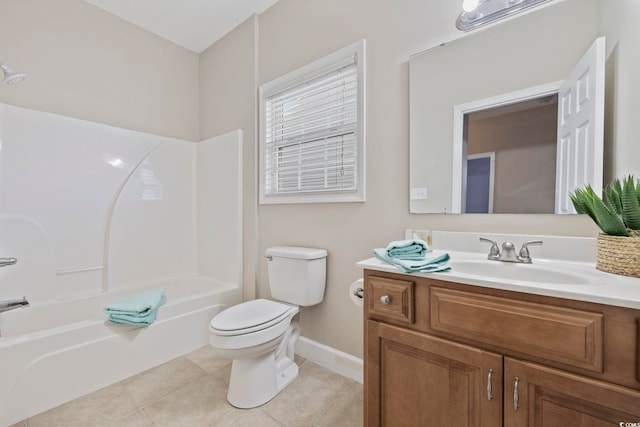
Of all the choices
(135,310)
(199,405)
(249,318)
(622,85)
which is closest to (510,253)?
(622,85)

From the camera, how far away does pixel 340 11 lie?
5.91 feet

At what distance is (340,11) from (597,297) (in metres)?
1.98

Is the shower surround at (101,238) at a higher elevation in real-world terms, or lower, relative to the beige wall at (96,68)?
lower

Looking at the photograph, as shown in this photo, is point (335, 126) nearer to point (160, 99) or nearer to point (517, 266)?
point (517, 266)

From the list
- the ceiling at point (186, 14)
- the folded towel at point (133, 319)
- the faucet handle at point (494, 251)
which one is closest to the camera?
the faucet handle at point (494, 251)

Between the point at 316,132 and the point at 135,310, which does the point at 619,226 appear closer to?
the point at 316,132

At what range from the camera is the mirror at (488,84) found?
1137mm

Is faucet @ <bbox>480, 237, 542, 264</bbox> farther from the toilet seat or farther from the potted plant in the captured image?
the toilet seat

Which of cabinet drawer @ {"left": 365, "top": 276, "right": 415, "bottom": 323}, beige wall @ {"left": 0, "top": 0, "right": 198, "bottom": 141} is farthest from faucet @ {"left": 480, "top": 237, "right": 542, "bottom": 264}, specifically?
beige wall @ {"left": 0, "top": 0, "right": 198, "bottom": 141}

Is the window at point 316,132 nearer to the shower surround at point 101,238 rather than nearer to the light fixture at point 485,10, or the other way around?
the shower surround at point 101,238

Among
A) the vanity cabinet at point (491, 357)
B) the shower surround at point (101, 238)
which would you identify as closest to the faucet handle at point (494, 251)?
the vanity cabinet at point (491, 357)

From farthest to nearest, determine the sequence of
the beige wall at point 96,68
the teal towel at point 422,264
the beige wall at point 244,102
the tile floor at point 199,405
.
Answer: the beige wall at point 244,102, the beige wall at point 96,68, the tile floor at point 199,405, the teal towel at point 422,264

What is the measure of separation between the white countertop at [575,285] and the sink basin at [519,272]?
1 centimetres

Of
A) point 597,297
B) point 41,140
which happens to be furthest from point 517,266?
point 41,140
